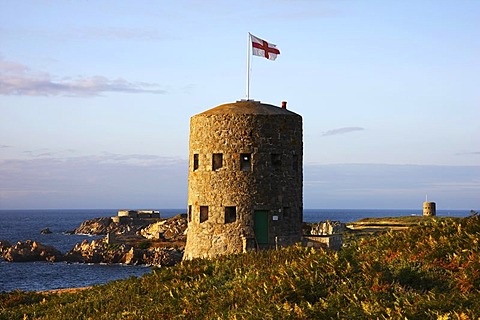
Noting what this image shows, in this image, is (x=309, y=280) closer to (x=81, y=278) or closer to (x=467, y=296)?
(x=467, y=296)

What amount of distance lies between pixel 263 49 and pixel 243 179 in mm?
7066

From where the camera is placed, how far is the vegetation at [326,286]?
39.9 feet

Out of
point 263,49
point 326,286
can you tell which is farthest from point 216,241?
point 326,286

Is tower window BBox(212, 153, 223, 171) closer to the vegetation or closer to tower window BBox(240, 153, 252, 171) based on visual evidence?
tower window BBox(240, 153, 252, 171)

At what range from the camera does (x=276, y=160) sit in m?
30.4

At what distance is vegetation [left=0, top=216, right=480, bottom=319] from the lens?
12164mm

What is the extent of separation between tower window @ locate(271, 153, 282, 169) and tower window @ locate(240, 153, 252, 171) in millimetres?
1063

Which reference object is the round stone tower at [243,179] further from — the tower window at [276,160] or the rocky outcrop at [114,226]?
the rocky outcrop at [114,226]

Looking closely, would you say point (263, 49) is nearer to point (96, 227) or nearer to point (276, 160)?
point (276, 160)

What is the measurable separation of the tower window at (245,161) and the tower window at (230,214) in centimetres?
190

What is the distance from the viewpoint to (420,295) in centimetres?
1245

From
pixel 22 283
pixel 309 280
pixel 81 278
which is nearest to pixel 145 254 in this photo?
pixel 81 278

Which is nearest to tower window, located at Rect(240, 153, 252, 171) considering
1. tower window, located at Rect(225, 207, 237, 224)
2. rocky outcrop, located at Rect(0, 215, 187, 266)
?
tower window, located at Rect(225, 207, 237, 224)

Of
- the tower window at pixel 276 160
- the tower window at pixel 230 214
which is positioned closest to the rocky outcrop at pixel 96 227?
the tower window at pixel 230 214
